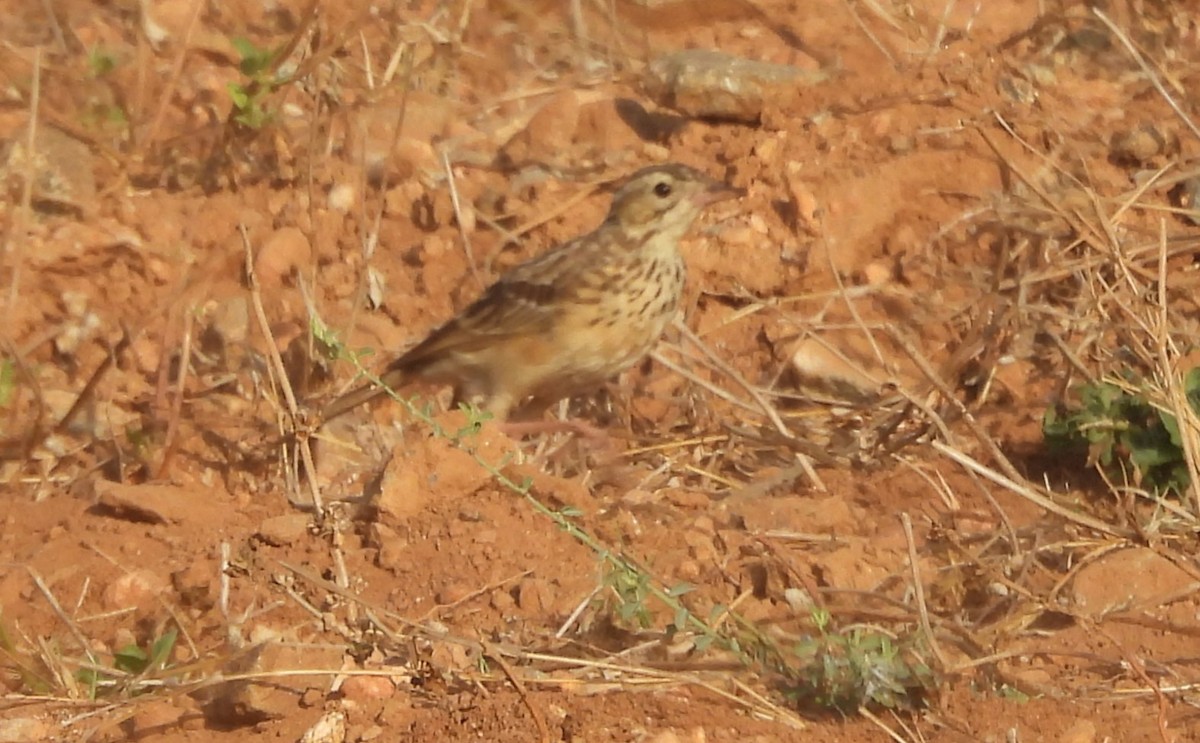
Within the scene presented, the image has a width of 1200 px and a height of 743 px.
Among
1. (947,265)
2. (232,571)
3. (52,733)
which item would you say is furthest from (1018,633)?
(947,265)

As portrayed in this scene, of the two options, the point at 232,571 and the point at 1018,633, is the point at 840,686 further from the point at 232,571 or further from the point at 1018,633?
the point at 232,571

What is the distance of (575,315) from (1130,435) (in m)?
1.75

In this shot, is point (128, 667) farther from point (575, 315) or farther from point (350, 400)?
point (575, 315)

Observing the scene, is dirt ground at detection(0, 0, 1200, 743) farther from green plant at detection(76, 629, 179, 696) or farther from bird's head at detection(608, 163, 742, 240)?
bird's head at detection(608, 163, 742, 240)

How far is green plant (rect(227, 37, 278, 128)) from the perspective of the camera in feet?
22.1

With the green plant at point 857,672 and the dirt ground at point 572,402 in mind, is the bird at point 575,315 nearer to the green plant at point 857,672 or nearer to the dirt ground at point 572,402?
the dirt ground at point 572,402

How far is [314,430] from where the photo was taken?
4699mm

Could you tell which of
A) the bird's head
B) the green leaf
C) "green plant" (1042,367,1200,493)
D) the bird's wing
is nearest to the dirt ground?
the green leaf

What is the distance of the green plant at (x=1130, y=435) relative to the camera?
4.74 m

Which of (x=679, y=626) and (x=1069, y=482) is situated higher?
(x=679, y=626)

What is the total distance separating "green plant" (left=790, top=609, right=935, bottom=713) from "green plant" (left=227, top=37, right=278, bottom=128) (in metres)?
3.95

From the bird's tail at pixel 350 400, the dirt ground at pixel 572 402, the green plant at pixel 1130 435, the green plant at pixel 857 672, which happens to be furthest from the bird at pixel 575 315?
the green plant at pixel 857 672

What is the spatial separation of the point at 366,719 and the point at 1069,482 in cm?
244

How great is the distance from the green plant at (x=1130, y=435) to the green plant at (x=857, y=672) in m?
1.52
